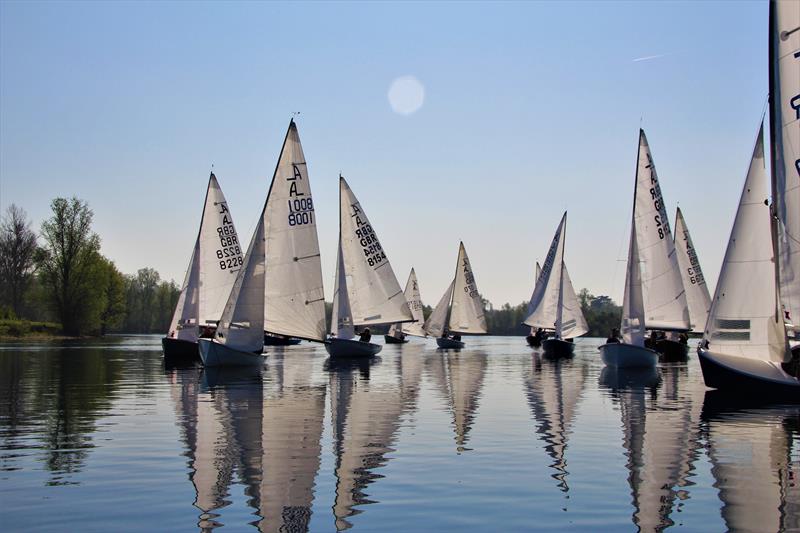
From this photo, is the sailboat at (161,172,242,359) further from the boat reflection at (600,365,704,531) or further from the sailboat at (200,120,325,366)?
the boat reflection at (600,365,704,531)

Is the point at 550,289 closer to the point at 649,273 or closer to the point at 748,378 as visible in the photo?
the point at 649,273

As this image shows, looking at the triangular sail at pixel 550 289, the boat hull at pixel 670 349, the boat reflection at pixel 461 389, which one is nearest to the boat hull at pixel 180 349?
the boat reflection at pixel 461 389

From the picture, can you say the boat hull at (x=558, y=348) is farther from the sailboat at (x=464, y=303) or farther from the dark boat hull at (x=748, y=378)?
the dark boat hull at (x=748, y=378)

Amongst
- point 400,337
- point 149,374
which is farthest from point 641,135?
point 400,337

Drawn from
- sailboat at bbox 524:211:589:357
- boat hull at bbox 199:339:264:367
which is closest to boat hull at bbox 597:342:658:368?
boat hull at bbox 199:339:264:367

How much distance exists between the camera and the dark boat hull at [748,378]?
27.2m

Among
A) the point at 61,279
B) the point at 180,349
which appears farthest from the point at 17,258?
the point at 180,349

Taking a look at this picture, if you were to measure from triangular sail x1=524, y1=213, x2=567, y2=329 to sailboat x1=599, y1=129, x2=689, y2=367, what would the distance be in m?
17.5

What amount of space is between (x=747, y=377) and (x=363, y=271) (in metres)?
32.0

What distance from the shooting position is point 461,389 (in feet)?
109

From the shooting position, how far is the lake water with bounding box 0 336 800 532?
11852mm

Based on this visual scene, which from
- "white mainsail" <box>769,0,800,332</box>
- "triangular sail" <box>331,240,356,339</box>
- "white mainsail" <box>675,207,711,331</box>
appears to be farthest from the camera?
"white mainsail" <box>675,207,711,331</box>

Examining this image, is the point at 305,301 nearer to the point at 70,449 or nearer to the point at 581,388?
the point at 581,388

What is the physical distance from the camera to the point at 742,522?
11641mm
